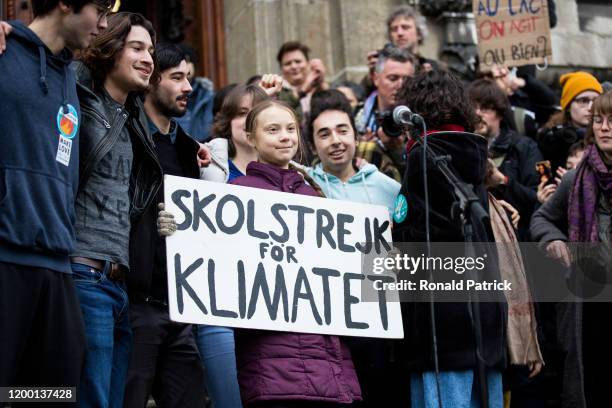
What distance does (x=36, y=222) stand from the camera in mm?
3922

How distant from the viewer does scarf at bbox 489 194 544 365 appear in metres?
5.61

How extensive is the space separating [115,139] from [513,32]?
4.34 meters

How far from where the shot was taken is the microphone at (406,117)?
16.5ft

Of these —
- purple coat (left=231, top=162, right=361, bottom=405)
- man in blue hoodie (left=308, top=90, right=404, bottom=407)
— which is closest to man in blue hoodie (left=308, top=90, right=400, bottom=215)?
man in blue hoodie (left=308, top=90, right=404, bottom=407)

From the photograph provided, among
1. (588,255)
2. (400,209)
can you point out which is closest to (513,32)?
(588,255)

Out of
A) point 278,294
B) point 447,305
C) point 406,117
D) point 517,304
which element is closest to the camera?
point 278,294

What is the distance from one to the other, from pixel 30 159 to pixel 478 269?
7.38 ft

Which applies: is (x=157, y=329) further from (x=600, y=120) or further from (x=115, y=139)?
(x=600, y=120)

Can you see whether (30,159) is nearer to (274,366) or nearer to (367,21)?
(274,366)

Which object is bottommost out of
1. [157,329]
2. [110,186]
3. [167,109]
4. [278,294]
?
[157,329]

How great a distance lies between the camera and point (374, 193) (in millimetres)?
5840

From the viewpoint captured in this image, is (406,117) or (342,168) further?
(342,168)

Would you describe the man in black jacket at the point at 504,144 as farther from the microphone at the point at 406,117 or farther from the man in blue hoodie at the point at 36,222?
the man in blue hoodie at the point at 36,222

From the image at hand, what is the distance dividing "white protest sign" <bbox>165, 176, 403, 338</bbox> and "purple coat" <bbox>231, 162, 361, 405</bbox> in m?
0.06
